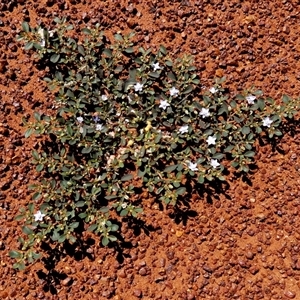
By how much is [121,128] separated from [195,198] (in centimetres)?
69

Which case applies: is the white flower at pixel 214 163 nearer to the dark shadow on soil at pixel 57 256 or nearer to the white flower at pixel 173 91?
the white flower at pixel 173 91

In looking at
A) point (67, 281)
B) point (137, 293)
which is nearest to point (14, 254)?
point (67, 281)

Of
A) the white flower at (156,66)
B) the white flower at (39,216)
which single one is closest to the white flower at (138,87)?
the white flower at (156,66)

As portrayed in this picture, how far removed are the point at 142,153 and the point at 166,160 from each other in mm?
201

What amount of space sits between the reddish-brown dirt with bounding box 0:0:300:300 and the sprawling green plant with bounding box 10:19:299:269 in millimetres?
134

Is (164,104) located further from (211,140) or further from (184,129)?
(211,140)

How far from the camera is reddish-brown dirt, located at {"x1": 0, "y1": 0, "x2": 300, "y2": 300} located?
11.3ft

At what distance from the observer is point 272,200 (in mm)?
3600

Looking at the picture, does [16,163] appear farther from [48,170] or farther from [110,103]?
[110,103]

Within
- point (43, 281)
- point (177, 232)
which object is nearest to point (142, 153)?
point (177, 232)

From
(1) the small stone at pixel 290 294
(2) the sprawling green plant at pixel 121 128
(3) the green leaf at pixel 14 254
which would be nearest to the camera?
(3) the green leaf at pixel 14 254

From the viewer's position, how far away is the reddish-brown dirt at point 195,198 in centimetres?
344

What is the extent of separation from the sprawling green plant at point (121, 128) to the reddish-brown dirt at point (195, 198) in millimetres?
134

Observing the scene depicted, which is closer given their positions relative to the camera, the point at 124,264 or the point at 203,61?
the point at 124,264
